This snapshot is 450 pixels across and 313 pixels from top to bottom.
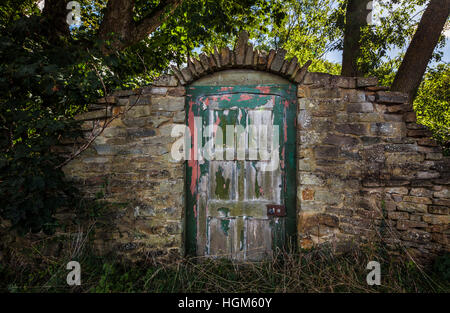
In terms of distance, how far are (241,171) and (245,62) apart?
1.33m

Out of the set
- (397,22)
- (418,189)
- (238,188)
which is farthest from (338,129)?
(397,22)

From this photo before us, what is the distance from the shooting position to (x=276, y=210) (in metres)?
2.54

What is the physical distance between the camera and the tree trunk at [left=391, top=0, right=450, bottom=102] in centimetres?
315

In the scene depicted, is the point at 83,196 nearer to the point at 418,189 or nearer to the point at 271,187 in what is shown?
the point at 271,187

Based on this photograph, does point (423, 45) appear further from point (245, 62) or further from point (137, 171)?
point (137, 171)

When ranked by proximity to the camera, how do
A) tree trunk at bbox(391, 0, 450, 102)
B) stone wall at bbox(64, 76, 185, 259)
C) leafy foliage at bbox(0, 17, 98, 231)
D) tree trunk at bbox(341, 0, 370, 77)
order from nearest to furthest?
leafy foliage at bbox(0, 17, 98, 231), stone wall at bbox(64, 76, 185, 259), tree trunk at bbox(391, 0, 450, 102), tree trunk at bbox(341, 0, 370, 77)

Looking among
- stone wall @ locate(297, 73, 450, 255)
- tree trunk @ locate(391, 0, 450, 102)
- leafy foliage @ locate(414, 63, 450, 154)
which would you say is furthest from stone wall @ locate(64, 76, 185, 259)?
leafy foliage @ locate(414, 63, 450, 154)

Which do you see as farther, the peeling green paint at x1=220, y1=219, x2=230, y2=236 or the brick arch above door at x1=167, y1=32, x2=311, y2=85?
the peeling green paint at x1=220, y1=219, x2=230, y2=236

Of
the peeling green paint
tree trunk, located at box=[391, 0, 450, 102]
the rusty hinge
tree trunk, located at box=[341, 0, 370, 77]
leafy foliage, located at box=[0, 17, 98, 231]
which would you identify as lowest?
the peeling green paint

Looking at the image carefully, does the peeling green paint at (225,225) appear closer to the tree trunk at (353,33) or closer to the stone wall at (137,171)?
the stone wall at (137,171)

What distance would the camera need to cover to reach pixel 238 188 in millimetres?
2590

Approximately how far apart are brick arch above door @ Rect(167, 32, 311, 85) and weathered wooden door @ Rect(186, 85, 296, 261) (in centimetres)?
18

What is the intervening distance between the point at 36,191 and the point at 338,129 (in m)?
3.26

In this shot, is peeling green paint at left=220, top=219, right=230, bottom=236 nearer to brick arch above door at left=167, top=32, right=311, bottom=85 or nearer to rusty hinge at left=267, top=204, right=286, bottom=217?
rusty hinge at left=267, top=204, right=286, bottom=217
